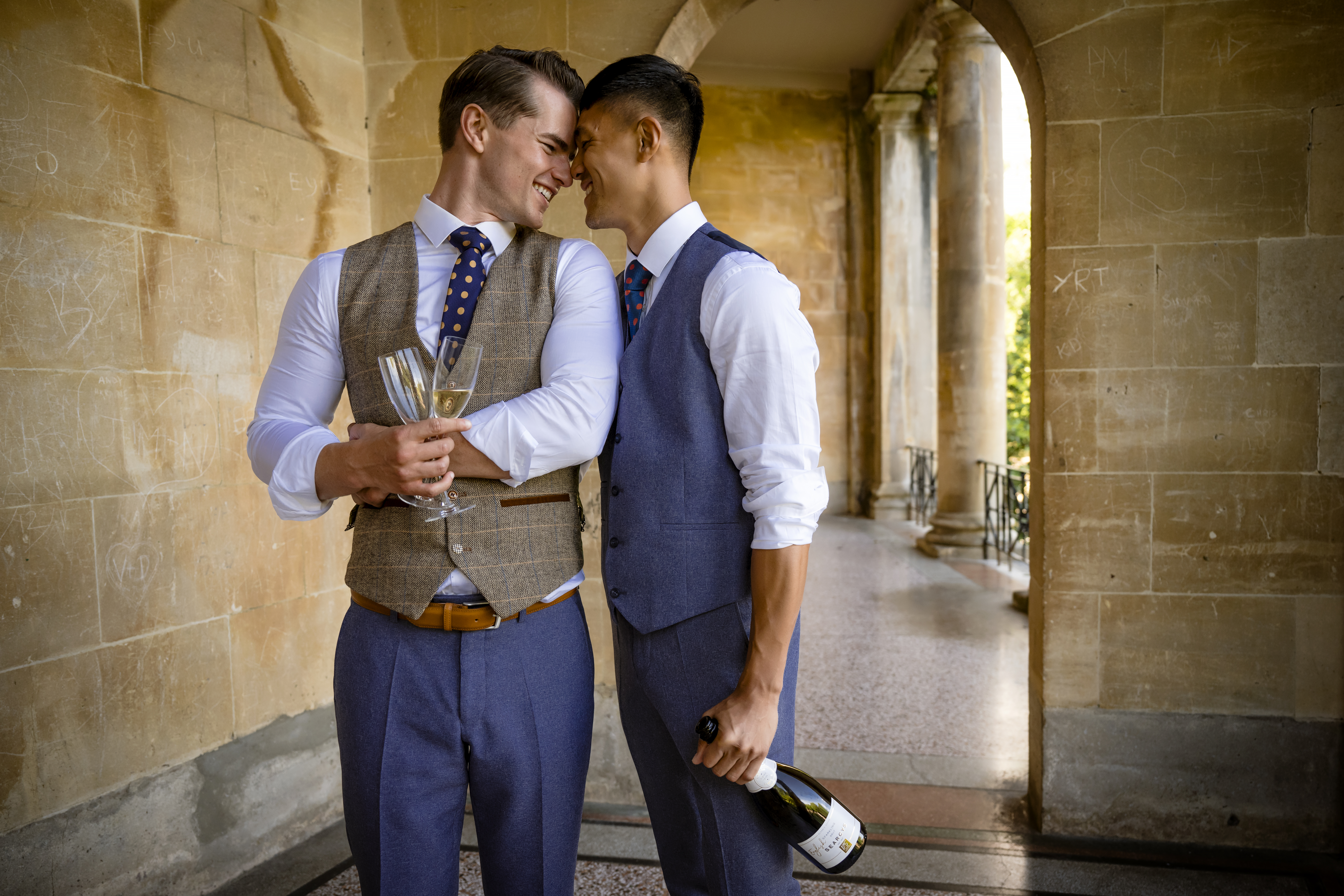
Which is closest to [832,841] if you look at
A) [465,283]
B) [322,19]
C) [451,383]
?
[451,383]

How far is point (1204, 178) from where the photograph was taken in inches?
102

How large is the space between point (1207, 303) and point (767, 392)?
79.3 inches

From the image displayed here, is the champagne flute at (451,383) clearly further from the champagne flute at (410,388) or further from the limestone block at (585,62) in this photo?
the limestone block at (585,62)

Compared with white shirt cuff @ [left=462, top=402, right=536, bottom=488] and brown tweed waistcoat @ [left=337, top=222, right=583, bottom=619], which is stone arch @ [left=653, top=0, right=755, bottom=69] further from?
white shirt cuff @ [left=462, top=402, right=536, bottom=488]

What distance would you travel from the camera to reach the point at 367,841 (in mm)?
1424

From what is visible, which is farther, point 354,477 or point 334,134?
point 334,134

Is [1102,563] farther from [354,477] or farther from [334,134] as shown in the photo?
[334,134]

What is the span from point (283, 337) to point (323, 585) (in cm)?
165

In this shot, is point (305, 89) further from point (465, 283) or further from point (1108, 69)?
point (1108, 69)

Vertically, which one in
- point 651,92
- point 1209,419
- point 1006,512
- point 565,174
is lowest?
point 1006,512

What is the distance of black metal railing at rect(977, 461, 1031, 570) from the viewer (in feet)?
23.7

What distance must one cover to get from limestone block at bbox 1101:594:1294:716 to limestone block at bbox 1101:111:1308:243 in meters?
1.12

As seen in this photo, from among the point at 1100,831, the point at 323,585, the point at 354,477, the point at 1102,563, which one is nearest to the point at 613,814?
the point at 323,585

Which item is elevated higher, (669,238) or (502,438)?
(669,238)
